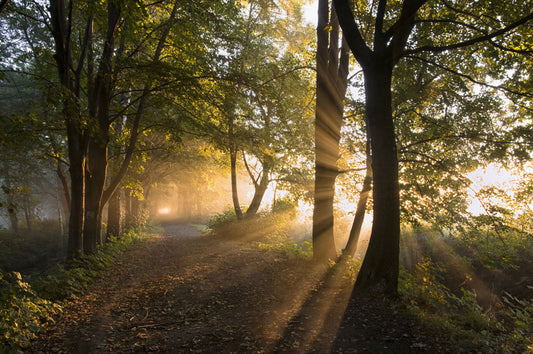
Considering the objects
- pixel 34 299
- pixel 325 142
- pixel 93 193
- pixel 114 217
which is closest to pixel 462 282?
pixel 325 142

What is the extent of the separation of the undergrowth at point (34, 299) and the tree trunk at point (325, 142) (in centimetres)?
658

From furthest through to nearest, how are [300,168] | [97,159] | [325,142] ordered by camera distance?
[300,168]
[97,159]
[325,142]

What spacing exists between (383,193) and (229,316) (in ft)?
12.9

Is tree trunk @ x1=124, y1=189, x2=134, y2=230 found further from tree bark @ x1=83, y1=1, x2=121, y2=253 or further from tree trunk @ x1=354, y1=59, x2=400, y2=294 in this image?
tree trunk @ x1=354, y1=59, x2=400, y2=294

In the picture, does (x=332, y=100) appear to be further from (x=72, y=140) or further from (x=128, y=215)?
(x=128, y=215)

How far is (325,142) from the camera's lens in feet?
29.5

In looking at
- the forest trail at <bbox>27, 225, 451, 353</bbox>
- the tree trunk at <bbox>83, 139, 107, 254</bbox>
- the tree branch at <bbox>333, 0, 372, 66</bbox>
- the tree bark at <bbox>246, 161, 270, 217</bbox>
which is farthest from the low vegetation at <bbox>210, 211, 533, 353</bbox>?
the tree trunk at <bbox>83, 139, 107, 254</bbox>

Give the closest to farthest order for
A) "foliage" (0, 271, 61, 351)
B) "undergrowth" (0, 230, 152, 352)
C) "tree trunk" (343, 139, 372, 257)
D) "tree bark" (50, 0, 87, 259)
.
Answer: "foliage" (0, 271, 61, 351), "undergrowth" (0, 230, 152, 352), "tree bark" (50, 0, 87, 259), "tree trunk" (343, 139, 372, 257)

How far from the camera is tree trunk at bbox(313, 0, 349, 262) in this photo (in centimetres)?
894

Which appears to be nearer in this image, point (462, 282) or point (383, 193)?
point (383, 193)

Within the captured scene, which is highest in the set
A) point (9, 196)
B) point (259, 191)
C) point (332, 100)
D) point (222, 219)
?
point (332, 100)

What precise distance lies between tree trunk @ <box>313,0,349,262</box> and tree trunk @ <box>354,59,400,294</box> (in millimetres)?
2903

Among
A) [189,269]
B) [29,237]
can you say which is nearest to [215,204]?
[29,237]

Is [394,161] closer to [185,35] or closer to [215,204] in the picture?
[185,35]
